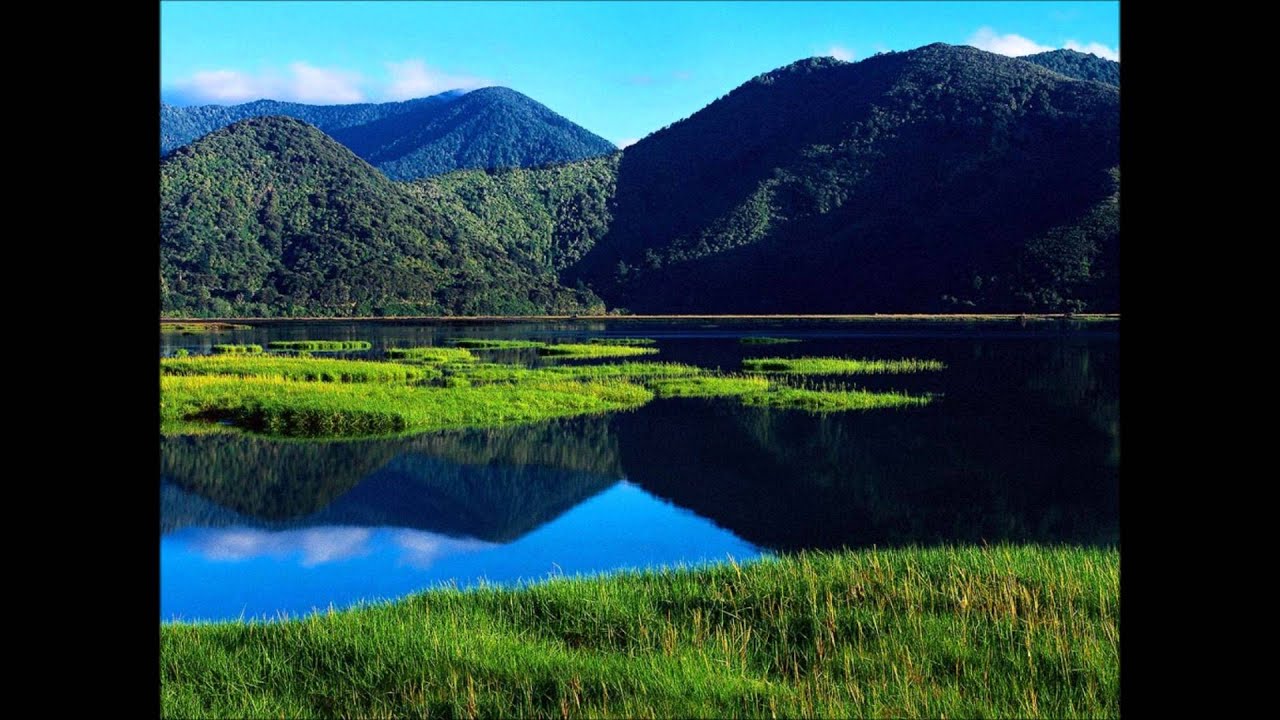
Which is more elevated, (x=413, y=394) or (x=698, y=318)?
(x=698, y=318)

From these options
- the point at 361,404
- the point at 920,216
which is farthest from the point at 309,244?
the point at 361,404

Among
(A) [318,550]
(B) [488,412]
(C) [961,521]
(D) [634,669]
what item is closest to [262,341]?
(B) [488,412]

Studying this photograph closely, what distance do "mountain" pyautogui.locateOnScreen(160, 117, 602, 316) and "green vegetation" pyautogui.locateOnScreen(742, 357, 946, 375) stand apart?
95340 mm

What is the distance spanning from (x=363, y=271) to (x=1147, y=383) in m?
149

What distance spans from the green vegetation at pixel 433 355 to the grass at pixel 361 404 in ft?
51.8

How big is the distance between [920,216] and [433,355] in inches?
4614

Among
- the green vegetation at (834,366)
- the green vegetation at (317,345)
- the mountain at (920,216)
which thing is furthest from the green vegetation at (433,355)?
the mountain at (920,216)

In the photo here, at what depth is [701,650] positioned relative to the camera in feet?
29.1

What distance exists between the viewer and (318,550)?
2091 centimetres

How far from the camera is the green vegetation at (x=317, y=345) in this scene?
231ft

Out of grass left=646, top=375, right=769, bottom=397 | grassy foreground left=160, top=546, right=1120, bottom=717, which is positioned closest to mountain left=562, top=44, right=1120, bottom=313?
grass left=646, top=375, right=769, bottom=397

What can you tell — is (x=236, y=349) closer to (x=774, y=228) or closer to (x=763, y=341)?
(x=763, y=341)
